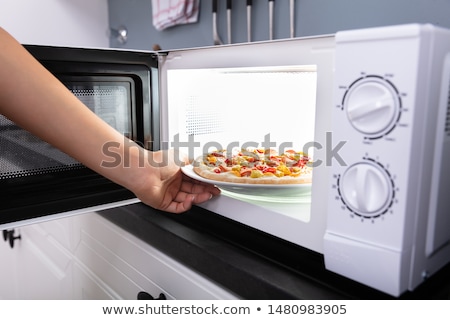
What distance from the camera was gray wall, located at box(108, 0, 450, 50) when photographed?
0.80 metres

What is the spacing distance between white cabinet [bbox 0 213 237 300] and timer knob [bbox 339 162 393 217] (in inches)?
8.8

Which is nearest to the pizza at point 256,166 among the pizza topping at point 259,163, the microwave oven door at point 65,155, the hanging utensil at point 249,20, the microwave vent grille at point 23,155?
the pizza topping at point 259,163

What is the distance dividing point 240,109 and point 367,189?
498mm

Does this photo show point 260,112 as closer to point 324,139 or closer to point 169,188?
point 169,188

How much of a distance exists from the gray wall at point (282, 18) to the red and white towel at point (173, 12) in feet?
0.09

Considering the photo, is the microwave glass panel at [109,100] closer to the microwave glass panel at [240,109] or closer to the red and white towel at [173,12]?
the microwave glass panel at [240,109]

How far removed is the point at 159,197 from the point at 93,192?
0.44 ft

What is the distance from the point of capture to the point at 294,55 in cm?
53

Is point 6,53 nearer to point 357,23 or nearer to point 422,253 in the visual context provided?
point 422,253

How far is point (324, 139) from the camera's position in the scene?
0.50 metres

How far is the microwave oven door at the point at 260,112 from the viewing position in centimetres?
51

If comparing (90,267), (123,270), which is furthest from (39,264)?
(123,270)

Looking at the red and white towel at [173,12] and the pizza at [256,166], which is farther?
the red and white towel at [173,12]

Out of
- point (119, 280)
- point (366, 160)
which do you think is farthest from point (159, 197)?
point (366, 160)
